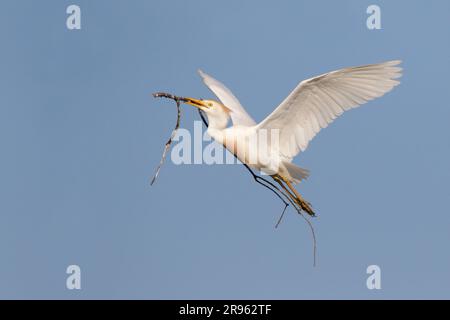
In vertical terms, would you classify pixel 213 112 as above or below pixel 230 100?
below

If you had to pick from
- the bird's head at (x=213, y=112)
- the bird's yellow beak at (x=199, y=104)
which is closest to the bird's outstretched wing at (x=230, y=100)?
the bird's head at (x=213, y=112)

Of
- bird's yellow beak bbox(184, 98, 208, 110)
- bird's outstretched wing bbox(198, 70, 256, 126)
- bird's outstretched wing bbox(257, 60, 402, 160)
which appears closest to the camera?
bird's outstretched wing bbox(257, 60, 402, 160)

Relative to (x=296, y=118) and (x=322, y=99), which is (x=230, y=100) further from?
(x=322, y=99)

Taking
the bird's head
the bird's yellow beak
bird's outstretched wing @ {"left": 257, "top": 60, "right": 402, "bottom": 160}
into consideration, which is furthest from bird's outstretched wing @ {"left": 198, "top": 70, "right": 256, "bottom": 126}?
bird's outstretched wing @ {"left": 257, "top": 60, "right": 402, "bottom": 160}

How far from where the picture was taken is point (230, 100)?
34.4ft

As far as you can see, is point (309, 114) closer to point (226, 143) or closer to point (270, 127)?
point (270, 127)

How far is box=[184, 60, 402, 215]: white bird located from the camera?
865cm

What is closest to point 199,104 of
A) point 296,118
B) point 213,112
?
point 213,112

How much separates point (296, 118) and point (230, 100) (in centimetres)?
169

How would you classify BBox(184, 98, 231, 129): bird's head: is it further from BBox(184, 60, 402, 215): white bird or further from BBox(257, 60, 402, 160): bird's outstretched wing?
BBox(257, 60, 402, 160): bird's outstretched wing

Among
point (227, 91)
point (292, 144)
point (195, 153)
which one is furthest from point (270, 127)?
point (227, 91)

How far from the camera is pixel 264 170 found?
9000mm

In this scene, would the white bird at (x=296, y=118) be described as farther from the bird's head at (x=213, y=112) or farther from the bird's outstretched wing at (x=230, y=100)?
the bird's outstretched wing at (x=230, y=100)

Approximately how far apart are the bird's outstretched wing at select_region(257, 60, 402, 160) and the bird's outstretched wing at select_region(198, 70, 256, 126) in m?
0.77
